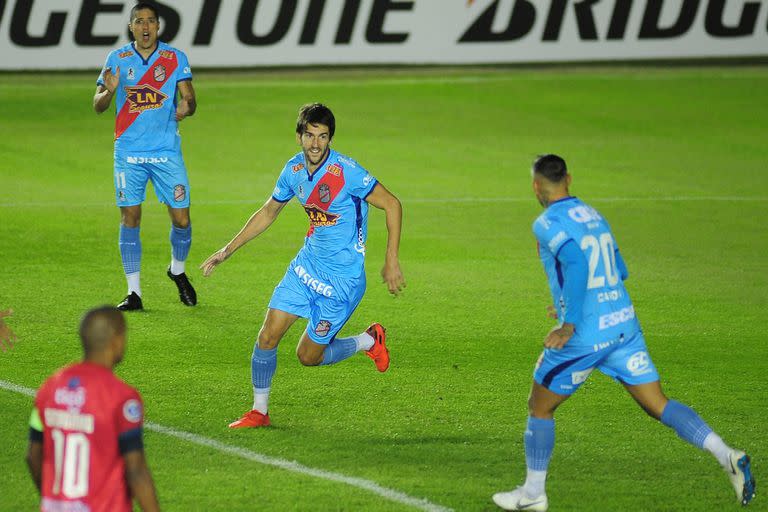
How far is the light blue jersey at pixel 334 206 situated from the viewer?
8.07 metres

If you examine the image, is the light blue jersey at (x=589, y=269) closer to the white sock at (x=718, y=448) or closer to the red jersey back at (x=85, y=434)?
the white sock at (x=718, y=448)

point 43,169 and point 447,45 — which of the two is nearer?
point 43,169

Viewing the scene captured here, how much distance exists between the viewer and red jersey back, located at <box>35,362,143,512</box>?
452 centimetres

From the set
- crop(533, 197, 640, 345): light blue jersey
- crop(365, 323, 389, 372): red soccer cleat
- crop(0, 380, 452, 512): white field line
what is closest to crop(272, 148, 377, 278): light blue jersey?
crop(365, 323, 389, 372): red soccer cleat

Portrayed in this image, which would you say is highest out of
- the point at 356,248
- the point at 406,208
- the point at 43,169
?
the point at 356,248

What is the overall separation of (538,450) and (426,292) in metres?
5.70

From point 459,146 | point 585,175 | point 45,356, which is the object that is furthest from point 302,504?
point 459,146

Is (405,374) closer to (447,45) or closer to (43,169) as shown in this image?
(43,169)

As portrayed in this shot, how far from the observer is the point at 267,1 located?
88.0 feet

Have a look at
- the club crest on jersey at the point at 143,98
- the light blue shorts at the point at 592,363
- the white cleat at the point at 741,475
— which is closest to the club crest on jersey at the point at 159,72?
the club crest on jersey at the point at 143,98

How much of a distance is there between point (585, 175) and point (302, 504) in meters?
13.7

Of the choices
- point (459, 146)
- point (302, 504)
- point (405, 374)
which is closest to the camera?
point (302, 504)

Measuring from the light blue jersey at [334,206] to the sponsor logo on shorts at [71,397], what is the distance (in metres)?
3.65

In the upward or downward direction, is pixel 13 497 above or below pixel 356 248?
below
